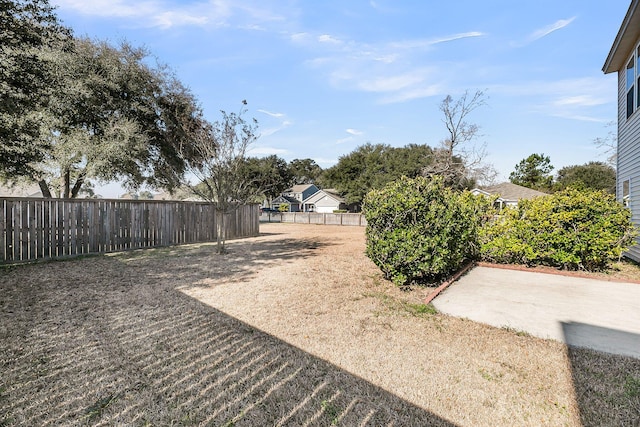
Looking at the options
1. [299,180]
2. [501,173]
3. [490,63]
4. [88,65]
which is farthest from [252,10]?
[299,180]

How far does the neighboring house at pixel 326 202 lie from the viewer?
42.0 metres

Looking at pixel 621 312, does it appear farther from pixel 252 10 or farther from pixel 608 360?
pixel 252 10

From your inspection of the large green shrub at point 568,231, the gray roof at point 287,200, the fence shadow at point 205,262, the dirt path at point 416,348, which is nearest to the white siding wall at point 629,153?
the large green shrub at point 568,231

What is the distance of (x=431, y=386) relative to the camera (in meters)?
2.22

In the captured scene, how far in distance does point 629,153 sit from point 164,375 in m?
11.3

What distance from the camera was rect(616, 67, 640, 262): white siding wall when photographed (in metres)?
7.26

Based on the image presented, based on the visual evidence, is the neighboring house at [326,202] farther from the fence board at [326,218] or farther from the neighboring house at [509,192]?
the neighboring house at [509,192]

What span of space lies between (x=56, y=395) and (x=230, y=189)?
6.73 meters

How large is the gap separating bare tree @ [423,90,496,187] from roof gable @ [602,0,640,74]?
36.4ft

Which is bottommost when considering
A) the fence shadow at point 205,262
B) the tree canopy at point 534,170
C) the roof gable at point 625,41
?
the fence shadow at point 205,262

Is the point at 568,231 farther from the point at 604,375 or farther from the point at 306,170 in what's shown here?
the point at 306,170

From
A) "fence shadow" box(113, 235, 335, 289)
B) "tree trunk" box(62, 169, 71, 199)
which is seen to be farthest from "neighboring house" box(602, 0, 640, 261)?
"tree trunk" box(62, 169, 71, 199)

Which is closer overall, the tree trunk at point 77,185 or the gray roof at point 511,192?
the tree trunk at point 77,185

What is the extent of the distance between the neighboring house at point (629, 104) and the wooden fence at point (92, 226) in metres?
12.5
